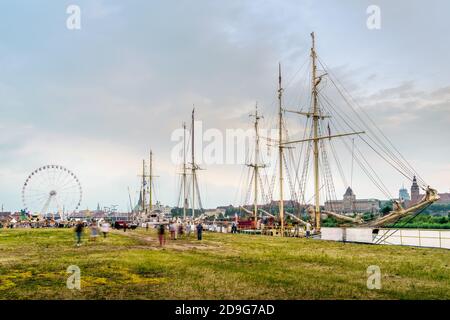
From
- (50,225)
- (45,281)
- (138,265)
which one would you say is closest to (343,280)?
(138,265)

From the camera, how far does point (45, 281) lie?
1556 centimetres

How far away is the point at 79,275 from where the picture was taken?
651 inches

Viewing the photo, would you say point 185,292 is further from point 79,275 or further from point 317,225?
point 317,225

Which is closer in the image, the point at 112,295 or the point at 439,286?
the point at 112,295
